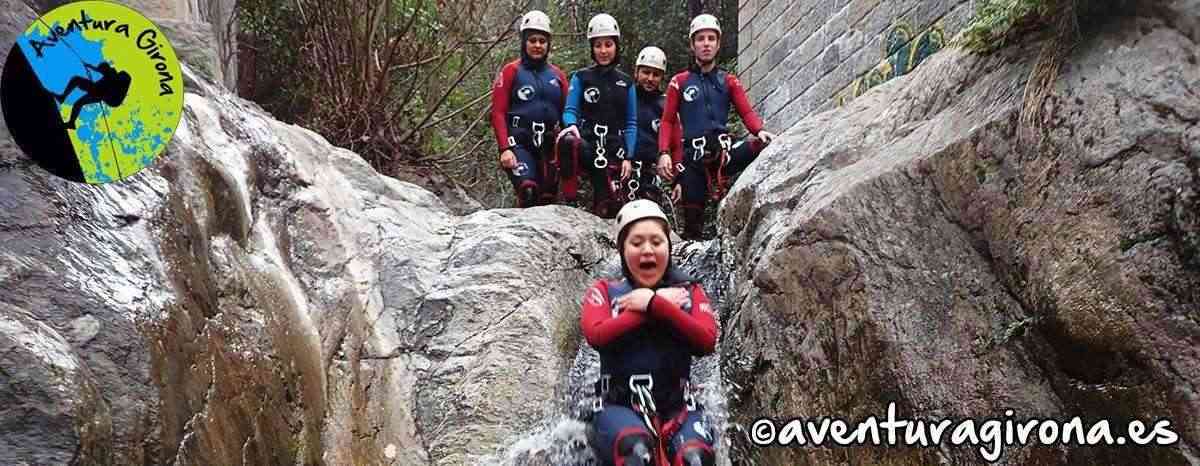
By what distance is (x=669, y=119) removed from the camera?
6.75 m

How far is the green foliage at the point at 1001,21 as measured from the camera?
385cm

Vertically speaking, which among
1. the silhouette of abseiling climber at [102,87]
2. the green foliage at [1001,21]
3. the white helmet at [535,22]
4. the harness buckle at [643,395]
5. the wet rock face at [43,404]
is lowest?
the wet rock face at [43,404]

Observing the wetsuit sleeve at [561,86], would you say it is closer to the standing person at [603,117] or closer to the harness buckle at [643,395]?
the standing person at [603,117]

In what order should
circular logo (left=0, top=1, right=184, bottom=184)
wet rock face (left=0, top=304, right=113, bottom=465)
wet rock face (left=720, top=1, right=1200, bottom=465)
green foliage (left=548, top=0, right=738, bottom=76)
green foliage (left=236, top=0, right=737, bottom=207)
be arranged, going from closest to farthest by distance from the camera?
wet rock face (left=0, top=304, right=113, bottom=465) → wet rock face (left=720, top=1, right=1200, bottom=465) → circular logo (left=0, top=1, right=184, bottom=184) → green foliage (left=236, top=0, right=737, bottom=207) → green foliage (left=548, top=0, right=738, bottom=76)

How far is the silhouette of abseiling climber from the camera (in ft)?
11.4

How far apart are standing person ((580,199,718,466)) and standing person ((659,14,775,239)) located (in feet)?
8.07

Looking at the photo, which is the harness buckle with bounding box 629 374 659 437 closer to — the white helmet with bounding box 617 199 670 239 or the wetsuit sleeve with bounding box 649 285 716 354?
the wetsuit sleeve with bounding box 649 285 716 354

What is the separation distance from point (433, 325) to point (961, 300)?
8.40 feet

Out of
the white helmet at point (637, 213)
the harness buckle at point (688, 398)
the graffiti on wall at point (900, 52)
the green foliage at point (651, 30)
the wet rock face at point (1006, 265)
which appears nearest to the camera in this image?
the wet rock face at point (1006, 265)

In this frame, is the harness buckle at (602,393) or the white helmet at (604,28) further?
the white helmet at (604,28)

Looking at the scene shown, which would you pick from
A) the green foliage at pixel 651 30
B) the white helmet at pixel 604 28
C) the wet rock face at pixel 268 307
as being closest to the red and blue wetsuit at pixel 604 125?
the white helmet at pixel 604 28

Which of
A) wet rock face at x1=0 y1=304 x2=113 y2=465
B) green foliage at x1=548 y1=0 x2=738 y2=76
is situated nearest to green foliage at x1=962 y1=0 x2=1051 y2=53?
wet rock face at x1=0 y1=304 x2=113 y2=465

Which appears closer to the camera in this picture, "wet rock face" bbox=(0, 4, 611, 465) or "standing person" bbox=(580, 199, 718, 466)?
"wet rock face" bbox=(0, 4, 611, 465)

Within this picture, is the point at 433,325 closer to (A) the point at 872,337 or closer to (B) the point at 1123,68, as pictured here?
(A) the point at 872,337
